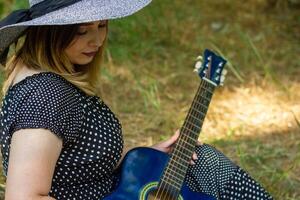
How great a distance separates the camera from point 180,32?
188 inches

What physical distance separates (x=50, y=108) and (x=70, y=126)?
0.08 meters

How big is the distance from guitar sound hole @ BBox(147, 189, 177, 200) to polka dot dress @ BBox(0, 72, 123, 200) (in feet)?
0.40

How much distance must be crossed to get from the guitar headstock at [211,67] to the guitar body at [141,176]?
0.92 feet

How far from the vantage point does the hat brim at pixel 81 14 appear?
1873 millimetres

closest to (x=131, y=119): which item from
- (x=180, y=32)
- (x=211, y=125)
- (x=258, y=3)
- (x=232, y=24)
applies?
(x=211, y=125)

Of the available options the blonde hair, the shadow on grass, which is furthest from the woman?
the shadow on grass

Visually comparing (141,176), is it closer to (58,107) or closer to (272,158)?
(58,107)

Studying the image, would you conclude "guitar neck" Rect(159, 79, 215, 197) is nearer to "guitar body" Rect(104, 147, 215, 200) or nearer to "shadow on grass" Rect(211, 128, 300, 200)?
"guitar body" Rect(104, 147, 215, 200)

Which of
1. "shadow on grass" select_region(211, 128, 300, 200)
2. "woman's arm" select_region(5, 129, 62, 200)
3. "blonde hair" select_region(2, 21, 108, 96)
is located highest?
"blonde hair" select_region(2, 21, 108, 96)

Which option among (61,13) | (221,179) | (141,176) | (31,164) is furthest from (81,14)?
(221,179)

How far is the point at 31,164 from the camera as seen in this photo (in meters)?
1.76

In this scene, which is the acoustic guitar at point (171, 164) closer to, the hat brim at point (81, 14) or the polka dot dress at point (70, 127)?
the polka dot dress at point (70, 127)

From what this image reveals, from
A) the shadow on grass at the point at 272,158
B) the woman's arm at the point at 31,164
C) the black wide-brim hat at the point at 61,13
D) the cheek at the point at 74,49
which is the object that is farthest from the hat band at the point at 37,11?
the shadow on grass at the point at 272,158

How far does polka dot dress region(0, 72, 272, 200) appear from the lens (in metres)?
1.85
